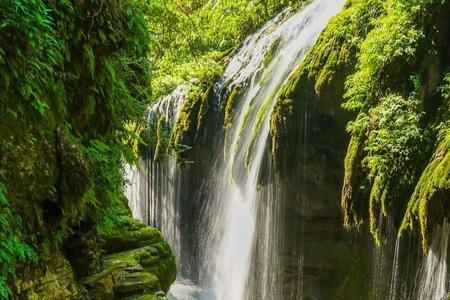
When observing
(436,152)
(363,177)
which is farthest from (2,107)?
(363,177)

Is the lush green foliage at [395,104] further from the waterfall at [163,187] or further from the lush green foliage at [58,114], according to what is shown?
the waterfall at [163,187]

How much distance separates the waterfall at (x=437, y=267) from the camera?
6.18 m

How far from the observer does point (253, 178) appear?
9.93 m

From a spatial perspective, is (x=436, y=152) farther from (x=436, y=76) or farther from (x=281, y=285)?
(x=281, y=285)

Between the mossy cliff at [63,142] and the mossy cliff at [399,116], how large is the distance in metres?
3.79

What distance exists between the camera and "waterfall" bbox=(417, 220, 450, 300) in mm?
Answer: 6179

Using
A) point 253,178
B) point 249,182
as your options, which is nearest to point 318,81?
point 253,178

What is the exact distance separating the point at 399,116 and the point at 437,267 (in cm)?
223

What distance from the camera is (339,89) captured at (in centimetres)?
878

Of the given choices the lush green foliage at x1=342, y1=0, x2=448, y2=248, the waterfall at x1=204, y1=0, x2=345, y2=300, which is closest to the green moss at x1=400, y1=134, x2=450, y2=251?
the lush green foliage at x1=342, y1=0, x2=448, y2=248

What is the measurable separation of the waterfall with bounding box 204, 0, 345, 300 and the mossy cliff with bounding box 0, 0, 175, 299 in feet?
17.3

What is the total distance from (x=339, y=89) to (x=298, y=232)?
3.18 meters

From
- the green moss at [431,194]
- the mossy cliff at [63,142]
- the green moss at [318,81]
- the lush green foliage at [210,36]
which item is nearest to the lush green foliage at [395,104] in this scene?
the green moss at [431,194]

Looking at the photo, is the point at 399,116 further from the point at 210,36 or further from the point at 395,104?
the point at 210,36
